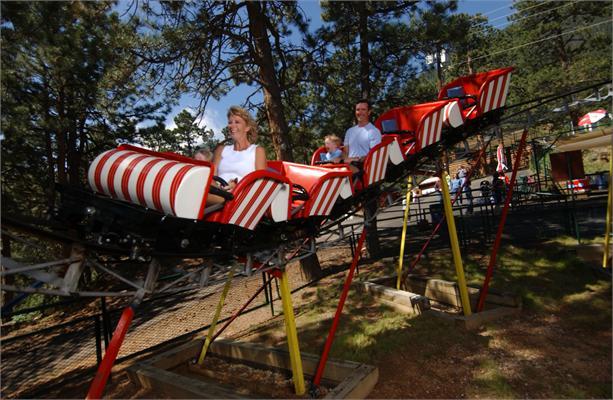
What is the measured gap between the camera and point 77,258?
2385mm

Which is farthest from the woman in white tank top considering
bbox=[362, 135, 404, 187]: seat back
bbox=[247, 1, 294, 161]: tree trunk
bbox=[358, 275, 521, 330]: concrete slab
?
bbox=[247, 1, 294, 161]: tree trunk

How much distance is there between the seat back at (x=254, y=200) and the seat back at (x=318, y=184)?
0.50 meters

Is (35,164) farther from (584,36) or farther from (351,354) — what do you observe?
(584,36)

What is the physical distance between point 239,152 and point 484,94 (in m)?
4.14

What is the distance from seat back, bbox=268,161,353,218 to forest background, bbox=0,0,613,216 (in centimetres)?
494

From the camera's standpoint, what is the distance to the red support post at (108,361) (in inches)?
89.7

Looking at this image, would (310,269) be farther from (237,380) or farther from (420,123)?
(420,123)

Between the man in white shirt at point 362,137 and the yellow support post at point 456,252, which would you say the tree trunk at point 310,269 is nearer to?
the yellow support post at point 456,252

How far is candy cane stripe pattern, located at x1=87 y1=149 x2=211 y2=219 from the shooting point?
2418 millimetres

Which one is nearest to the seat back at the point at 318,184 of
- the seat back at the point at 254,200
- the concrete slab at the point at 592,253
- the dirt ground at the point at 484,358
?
the seat back at the point at 254,200

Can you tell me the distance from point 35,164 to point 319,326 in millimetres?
8694

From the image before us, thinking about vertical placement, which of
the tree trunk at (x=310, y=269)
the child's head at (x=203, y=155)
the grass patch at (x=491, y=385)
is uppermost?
the child's head at (x=203, y=155)

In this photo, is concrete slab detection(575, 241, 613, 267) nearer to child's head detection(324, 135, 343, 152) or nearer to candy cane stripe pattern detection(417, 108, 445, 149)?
candy cane stripe pattern detection(417, 108, 445, 149)

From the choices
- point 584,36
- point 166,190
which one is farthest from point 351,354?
point 584,36
